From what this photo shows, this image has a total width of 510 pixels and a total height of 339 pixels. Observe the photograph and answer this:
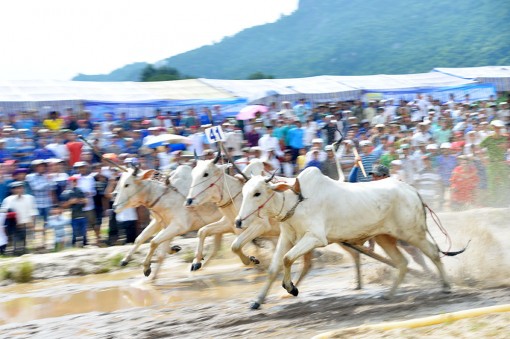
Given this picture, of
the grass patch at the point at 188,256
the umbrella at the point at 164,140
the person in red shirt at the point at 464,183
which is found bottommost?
the grass patch at the point at 188,256

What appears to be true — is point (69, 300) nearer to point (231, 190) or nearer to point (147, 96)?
point (231, 190)

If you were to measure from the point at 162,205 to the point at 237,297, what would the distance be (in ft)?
7.92

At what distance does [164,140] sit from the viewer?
52.0ft

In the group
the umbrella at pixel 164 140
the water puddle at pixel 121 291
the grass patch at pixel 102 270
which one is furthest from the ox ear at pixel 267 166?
the umbrella at pixel 164 140

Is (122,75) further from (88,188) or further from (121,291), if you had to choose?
(121,291)

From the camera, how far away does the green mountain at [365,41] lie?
51156 mm

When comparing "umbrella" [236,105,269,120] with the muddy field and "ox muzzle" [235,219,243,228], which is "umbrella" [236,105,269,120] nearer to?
the muddy field

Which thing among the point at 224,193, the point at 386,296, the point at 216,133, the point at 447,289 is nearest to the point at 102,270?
the point at 224,193

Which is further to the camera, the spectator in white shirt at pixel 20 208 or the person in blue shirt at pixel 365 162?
the spectator in white shirt at pixel 20 208

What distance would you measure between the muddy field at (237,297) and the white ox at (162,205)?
60 cm

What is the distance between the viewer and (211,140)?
11094mm

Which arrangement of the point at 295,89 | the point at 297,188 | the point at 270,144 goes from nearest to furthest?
the point at 297,188, the point at 270,144, the point at 295,89

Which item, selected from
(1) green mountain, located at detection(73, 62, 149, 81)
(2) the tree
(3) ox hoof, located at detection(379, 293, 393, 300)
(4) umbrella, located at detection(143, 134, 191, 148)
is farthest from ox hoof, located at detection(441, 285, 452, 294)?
(1) green mountain, located at detection(73, 62, 149, 81)

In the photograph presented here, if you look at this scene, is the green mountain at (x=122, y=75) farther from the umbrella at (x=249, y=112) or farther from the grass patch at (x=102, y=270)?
the grass patch at (x=102, y=270)
